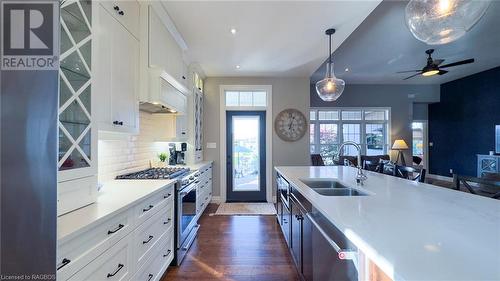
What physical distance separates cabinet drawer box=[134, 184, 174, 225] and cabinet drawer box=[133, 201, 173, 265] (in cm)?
5

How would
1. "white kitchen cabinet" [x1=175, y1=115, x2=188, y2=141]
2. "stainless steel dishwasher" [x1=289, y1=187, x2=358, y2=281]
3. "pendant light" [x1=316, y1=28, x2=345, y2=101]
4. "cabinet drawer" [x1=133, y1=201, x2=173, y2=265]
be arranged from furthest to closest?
"white kitchen cabinet" [x1=175, y1=115, x2=188, y2=141] < "pendant light" [x1=316, y1=28, x2=345, y2=101] < "cabinet drawer" [x1=133, y1=201, x2=173, y2=265] < "stainless steel dishwasher" [x1=289, y1=187, x2=358, y2=281]

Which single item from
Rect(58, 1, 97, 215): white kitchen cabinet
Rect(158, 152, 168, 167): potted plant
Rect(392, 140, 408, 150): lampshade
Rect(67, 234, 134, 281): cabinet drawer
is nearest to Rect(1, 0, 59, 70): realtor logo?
Rect(58, 1, 97, 215): white kitchen cabinet

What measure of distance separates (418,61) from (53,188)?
6.43 m

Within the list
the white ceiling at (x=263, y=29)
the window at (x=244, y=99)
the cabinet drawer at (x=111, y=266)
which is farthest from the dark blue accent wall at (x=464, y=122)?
the cabinet drawer at (x=111, y=266)

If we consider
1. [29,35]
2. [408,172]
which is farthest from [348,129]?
[29,35]

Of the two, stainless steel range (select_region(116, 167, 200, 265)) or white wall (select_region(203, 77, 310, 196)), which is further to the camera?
white wall (select_region(203, 77, 310, 196))

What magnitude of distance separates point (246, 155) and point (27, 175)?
15.2 ft

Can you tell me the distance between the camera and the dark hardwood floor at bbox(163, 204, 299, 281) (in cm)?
226

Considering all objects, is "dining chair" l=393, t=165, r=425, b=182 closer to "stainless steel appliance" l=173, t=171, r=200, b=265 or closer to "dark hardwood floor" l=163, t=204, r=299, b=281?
"dark hardwood floor" l=163, t=204, r=299, b=281

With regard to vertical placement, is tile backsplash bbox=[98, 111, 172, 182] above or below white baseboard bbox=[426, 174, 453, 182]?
above

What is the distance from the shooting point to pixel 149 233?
1.80 metres

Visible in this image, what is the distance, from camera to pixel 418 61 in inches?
201

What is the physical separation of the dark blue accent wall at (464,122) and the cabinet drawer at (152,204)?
7.96m

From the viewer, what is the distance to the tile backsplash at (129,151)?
2.22m
